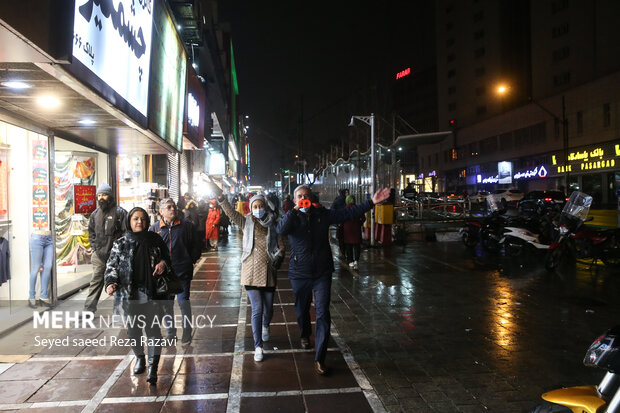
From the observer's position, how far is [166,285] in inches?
177

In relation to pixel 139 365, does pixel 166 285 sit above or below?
above

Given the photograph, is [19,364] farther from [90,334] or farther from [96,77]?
[96,77]

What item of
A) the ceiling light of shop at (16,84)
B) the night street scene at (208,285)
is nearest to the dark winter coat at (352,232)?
the night street scene at (208,285)

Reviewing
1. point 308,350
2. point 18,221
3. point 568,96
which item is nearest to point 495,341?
point 308,350

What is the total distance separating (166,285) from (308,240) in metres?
1.54

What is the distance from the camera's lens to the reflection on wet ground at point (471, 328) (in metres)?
4.21

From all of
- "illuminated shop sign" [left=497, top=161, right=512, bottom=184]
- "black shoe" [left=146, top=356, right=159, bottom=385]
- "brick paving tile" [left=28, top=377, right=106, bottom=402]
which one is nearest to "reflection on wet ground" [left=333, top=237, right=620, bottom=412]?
"black shoe" [left=146, top=356, right=159, bottom=385]

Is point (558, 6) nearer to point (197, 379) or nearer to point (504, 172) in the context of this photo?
point (504, 172)

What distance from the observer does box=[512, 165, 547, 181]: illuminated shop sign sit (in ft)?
124

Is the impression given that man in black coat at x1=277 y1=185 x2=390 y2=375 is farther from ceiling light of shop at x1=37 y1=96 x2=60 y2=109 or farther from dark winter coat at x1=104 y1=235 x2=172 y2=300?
ceiling light of shop at x1=37 y1=96 x2=60 y2=109

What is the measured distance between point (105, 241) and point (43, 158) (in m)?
1.83

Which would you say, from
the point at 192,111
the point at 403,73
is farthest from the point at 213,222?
the point at 403,73

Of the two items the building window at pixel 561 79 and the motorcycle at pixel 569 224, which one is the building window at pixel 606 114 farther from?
the motorcycle at pixel 569 224

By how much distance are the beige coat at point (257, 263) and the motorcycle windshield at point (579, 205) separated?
25.3 feet
